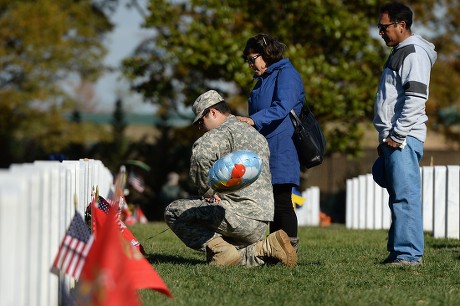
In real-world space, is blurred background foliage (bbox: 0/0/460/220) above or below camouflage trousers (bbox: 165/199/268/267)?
above

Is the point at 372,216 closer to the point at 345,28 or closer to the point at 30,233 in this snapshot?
the point at 345,28

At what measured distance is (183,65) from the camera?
→ 76.1 feet

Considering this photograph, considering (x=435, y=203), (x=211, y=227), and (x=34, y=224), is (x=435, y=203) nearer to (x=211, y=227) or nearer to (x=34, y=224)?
(x=211, y=227)

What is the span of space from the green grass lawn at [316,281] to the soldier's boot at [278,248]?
0.09 meters

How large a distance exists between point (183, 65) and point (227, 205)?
1564cm

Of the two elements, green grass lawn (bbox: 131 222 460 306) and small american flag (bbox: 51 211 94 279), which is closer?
small american flag (bbox: 51 211 94 279)

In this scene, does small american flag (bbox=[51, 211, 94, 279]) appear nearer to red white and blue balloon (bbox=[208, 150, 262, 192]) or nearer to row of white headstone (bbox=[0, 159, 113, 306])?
row of white headstone (bbox=[0, 159, 113, 306])

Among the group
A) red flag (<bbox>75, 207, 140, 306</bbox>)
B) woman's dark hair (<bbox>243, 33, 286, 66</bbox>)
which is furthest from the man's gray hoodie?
red flag (<bbox>75, 207, 140, 306</bbox>)

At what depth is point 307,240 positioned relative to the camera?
1138 cm

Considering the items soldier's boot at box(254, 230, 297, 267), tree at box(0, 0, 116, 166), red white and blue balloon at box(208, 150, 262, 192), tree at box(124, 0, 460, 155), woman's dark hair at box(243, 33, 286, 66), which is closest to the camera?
red white and blue balloon at box(208, 150, 262, 192)

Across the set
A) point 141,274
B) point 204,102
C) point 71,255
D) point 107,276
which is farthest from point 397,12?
point 107,276

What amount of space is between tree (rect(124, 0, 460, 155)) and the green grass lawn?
1290 centimetres

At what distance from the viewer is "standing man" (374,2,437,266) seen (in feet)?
25.6

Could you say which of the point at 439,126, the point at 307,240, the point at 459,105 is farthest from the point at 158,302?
the point at 459,105
